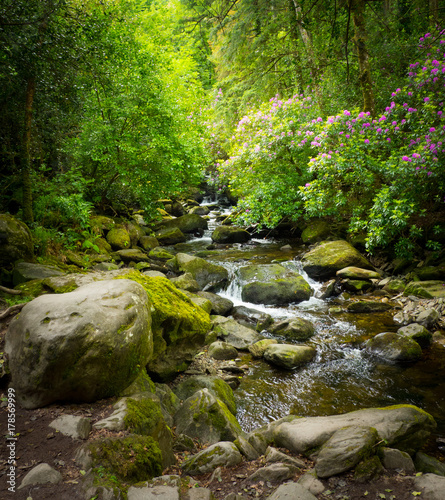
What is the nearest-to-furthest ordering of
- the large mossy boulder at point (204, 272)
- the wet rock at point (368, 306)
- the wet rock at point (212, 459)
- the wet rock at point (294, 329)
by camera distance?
the wet rock at point (212, 459), the wet rock at point (294, 329), the wet rock at point (368, 306), the large mossy boulder at point (204, 272)

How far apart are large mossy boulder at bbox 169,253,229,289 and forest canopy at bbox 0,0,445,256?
10.9 feet

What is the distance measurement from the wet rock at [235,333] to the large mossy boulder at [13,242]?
4479 mm

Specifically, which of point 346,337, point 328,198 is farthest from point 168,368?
Answer: point 328,198

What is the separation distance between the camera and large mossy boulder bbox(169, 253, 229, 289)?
984cm

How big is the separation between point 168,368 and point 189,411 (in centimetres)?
122

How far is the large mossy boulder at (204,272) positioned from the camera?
984cm

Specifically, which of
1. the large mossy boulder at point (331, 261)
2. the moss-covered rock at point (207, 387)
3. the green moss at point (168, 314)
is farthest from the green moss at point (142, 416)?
the large mossy boulder at point (331, 261)

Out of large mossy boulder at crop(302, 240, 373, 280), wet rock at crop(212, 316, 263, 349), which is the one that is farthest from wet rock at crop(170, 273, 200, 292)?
large mossy boulder at crop(302, 240, 373, 280)

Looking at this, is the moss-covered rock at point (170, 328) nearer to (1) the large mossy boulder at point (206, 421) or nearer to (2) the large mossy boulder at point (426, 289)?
(1) the large mossy boulder at point (206, 421)

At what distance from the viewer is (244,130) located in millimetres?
12656

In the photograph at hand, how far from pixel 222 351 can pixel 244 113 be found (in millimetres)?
12931

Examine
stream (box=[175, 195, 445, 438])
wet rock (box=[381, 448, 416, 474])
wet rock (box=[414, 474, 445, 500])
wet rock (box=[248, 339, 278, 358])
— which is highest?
wet rock (box=[414, 474, 445, 500])

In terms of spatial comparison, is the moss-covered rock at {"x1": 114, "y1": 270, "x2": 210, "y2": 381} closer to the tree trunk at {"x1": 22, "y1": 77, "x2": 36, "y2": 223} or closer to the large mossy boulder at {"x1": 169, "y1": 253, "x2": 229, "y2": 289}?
the tree trunk at {"x1": 22, "y1": 77, "x2": 36, "y2": 223}

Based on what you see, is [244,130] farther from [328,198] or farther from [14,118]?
[14,118]
